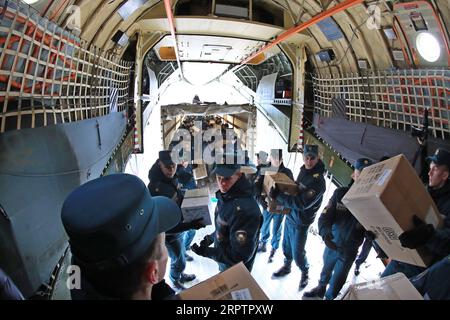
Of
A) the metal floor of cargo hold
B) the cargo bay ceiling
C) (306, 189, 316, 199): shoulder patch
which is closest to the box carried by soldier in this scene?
(306, 189, 316, 199): shoulder patch

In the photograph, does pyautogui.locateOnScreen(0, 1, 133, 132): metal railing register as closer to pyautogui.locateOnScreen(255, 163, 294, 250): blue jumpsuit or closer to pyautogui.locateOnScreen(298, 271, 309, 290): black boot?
pyautogui.locateOnScreen(255, 163, 294, 250): blue jumpsuit

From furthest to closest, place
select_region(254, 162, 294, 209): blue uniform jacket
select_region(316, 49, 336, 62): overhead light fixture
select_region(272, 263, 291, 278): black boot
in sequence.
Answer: select_region(316, 49, 336, 62): overhead light fixture, select_region(254, 162, 294, 209): blue uniform jacket, select_region(272, 263, 291, 278): black boot

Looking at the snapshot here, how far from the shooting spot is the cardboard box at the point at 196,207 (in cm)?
270

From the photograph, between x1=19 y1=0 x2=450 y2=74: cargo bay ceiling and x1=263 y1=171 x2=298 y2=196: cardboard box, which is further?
x1=263 y1=171 x2=298 y2=196: cardboard box

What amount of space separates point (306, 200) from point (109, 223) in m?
3.01

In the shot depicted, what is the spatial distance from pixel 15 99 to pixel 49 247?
1307 mm

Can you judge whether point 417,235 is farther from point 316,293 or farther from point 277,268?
point 277,268

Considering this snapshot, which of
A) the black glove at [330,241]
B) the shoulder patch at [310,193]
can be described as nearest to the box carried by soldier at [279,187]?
the shoulder patch at [310,193]

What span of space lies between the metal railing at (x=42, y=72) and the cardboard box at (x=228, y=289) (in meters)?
1.84

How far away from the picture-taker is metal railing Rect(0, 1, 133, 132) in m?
2.12

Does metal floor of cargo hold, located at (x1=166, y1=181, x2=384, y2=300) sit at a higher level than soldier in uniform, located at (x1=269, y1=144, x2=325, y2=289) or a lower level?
lower

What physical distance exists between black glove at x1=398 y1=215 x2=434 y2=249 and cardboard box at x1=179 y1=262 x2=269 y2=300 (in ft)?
3.83
